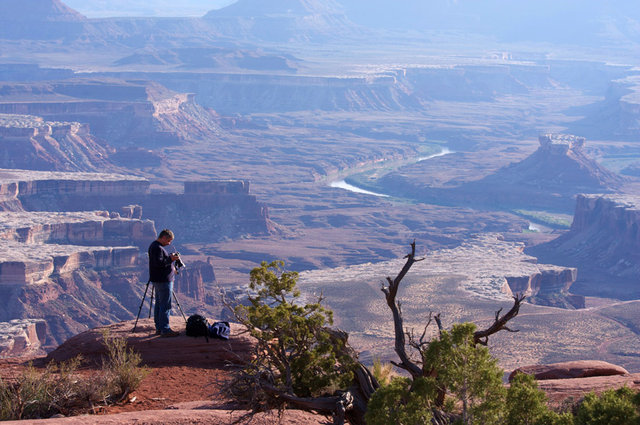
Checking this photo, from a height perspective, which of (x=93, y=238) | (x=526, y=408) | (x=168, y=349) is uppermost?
(x=526, y=408)

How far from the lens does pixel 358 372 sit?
51.3 ft

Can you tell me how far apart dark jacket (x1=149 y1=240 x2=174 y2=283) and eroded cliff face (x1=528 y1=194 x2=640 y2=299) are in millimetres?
82022

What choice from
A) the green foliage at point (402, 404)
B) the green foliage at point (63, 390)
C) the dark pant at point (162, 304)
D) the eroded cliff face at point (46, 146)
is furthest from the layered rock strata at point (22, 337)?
the eroded cliff face at point (46, 146)

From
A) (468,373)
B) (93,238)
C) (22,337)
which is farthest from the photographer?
(93,238)

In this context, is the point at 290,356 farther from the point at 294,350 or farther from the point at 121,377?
the point at 121,377

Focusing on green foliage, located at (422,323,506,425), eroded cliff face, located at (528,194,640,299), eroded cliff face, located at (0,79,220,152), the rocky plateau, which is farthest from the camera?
eroded cliff face, located at (0,79,220,152)

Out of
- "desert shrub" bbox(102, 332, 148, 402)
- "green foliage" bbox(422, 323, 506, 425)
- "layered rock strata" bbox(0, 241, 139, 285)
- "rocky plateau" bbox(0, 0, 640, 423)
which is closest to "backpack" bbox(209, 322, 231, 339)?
"rocky plateau" bbox(0, 0, 640, 423)

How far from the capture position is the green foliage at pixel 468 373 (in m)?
13.4

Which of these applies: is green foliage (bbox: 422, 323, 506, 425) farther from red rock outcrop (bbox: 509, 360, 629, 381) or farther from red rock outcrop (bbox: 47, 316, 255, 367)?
red rock outcrop (bbox: 509, 360, 629, 381)

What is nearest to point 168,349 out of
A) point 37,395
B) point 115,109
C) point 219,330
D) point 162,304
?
point 162,304

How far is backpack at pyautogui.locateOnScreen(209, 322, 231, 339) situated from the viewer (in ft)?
65.3

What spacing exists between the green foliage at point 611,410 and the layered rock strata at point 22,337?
4077 centimetres

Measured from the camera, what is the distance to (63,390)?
1577 centimetres

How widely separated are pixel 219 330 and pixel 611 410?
31.9 feet
